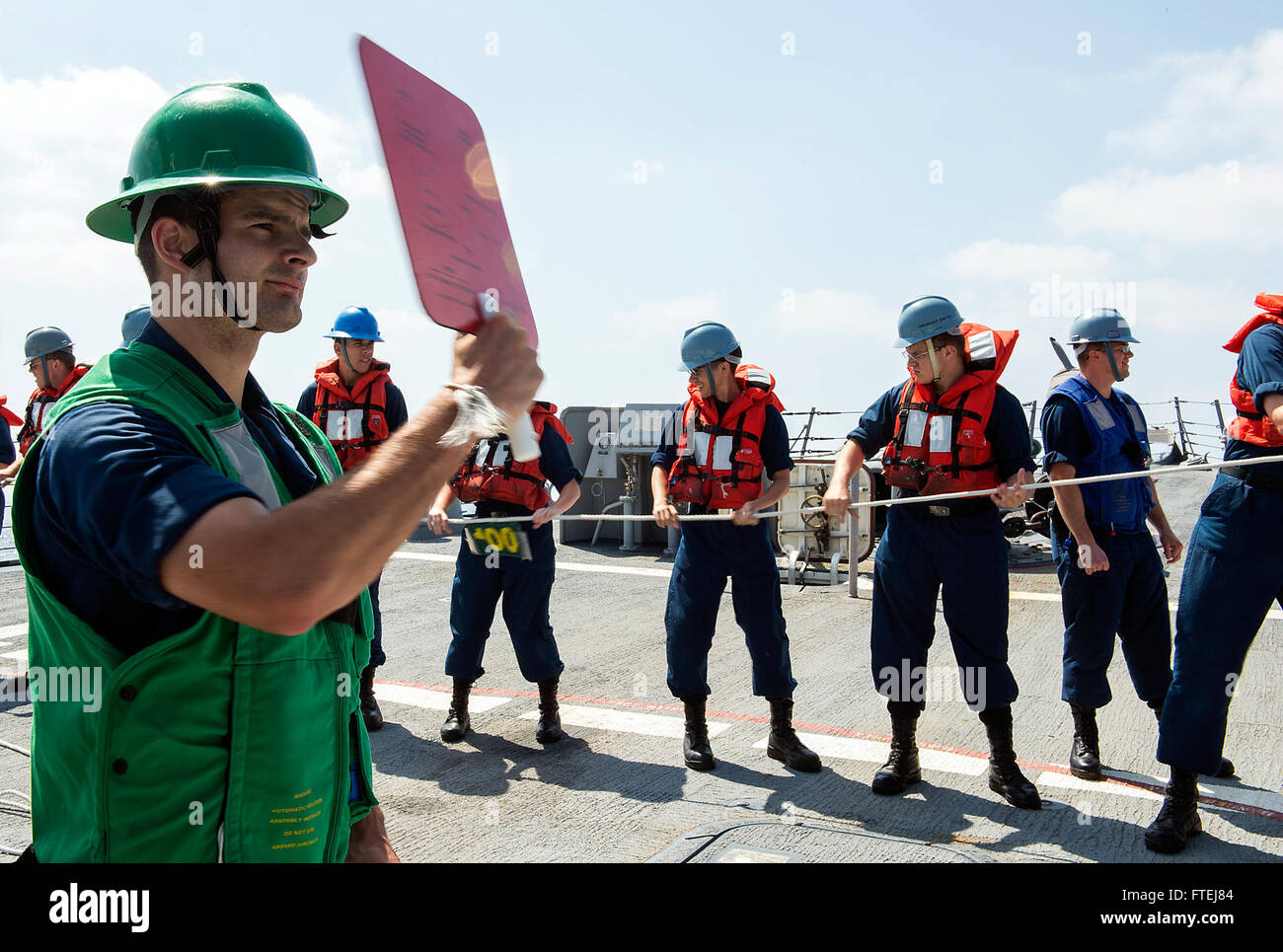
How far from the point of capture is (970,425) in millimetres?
4855

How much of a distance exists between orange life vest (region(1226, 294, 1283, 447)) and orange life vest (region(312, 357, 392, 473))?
16.3 feet

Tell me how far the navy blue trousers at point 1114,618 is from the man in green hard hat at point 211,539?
4.47 metres

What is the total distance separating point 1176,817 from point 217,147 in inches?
180

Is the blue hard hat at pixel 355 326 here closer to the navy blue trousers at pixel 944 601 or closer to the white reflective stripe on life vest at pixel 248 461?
the navy blue trousers at pixel 944 601

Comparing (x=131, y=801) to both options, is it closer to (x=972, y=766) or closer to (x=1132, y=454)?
(x=972, y=766)

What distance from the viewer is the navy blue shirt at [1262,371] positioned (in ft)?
12.6

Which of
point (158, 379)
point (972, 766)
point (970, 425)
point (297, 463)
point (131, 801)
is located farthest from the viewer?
point (972, 766)

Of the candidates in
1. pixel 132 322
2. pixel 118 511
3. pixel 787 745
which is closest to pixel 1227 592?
pixel 787 745

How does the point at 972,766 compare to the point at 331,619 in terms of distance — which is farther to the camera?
the point at 972,766

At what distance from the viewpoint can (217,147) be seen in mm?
1610

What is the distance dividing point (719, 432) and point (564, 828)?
99.7 inches

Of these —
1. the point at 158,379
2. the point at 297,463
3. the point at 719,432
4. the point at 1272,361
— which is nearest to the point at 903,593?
the point at 719,432
